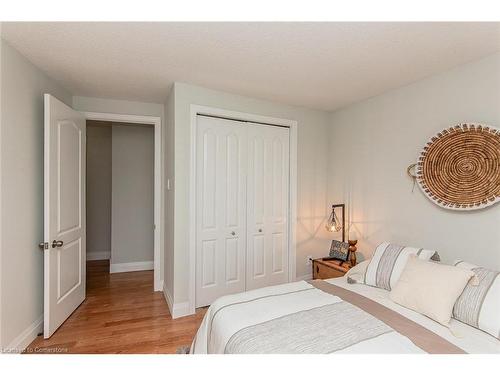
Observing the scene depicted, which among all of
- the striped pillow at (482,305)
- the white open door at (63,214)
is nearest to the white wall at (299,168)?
the white open door at (63,214)

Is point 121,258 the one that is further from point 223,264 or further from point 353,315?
point 353,315

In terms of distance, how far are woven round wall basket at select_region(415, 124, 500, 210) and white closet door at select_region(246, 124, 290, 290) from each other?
1.46m

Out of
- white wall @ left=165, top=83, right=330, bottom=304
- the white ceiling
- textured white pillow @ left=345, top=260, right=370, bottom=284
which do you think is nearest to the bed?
textured white pillow @ left=345, top=260, right=370, bottom=284

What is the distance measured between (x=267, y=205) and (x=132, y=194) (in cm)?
235

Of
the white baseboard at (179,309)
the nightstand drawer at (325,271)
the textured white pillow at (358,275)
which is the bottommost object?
the white baseboard at (179,309)

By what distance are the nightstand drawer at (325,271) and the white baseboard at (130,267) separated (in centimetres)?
267

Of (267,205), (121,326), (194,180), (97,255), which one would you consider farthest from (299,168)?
(97,255)

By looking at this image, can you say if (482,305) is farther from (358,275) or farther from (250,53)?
(250,53)

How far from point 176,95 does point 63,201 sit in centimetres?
147

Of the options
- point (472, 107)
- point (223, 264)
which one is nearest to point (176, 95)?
point (223, 264)

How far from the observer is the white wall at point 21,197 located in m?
1.84

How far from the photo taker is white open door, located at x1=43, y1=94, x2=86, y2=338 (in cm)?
216

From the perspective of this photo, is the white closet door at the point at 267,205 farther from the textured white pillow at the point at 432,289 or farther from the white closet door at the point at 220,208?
the textured white pillow at the point at 432,289

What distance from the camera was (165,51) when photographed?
6.35ft
